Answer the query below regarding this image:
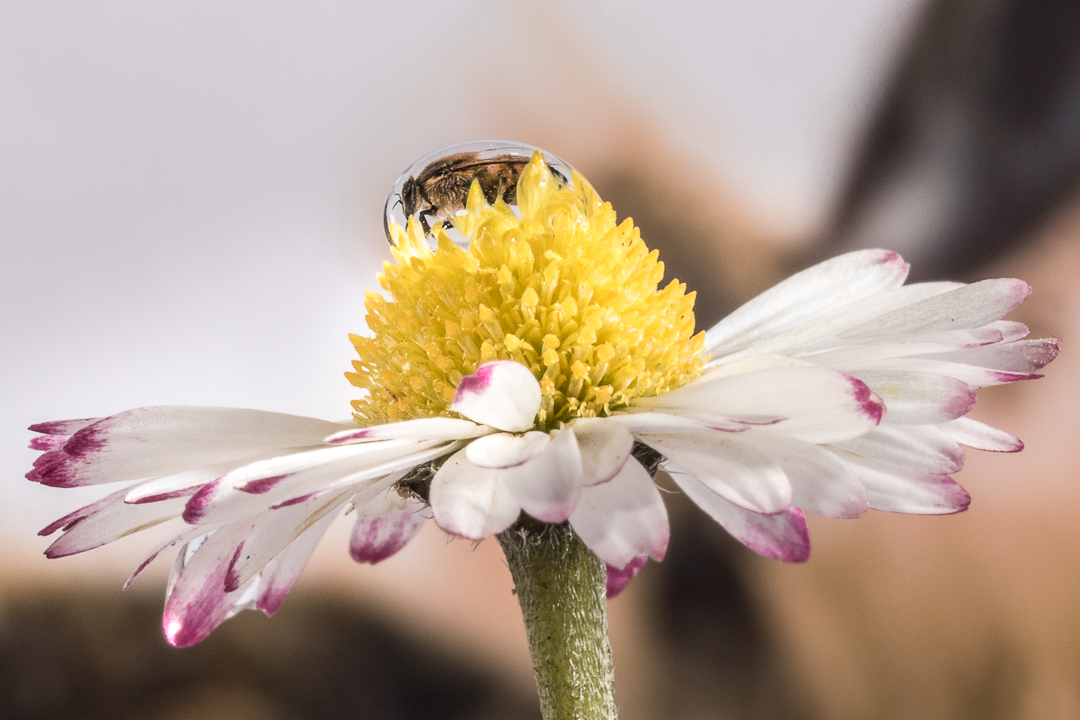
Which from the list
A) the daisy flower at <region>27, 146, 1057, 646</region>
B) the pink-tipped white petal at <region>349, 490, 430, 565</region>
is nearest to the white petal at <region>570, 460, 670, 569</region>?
the daisy flower at <region>27, 146, 1057, 646</region>

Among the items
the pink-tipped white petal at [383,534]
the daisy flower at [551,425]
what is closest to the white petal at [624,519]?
the daisy flower at [551,425]

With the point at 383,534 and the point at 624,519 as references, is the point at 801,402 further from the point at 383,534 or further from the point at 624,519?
the point at 383,534

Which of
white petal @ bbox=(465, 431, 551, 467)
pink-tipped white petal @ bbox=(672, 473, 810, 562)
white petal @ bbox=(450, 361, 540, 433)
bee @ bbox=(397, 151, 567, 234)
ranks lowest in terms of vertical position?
pink-tipped white petal @ bbox=(672, 473, 810, 562)

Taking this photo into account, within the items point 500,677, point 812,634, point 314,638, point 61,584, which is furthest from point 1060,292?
point 61,584

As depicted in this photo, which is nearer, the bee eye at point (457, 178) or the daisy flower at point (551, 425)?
the daisy flower at point (551, 425)

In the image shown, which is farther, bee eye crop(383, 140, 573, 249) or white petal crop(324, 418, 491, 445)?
bee eye crop(383, 140, 573, 249)

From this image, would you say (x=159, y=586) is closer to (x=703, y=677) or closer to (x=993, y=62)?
(x=703, y=677)

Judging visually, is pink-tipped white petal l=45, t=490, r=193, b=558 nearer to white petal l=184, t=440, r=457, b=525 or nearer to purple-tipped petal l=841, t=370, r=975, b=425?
white petal l=184, t=440, r=457, b=525

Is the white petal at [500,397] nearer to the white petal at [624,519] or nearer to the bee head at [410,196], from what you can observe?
the white petal at [624,519]

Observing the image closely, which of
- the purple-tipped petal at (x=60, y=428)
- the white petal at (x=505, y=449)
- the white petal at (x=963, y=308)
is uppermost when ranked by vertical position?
the white petal at (x=963, y=308)
